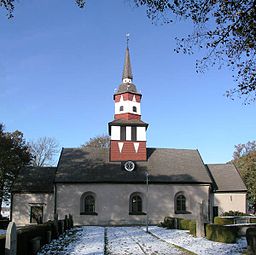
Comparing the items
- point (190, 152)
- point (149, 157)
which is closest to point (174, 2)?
point (149, 157)

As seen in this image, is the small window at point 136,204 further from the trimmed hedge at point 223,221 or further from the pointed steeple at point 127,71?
the pointed steeple at point 127,71

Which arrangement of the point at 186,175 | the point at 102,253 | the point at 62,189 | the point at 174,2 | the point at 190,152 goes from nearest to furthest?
the point at 174,2 < the point at 102,253 < the point at 62,189 < the point at 186,175 < the point at 190,152

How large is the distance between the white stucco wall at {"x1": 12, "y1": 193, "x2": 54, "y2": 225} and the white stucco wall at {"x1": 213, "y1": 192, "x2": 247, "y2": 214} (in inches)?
698

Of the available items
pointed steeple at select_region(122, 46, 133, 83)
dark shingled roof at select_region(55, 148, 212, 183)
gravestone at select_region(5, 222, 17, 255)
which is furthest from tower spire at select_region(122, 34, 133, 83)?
gravestone at select_region(5, 222, 17, 255)

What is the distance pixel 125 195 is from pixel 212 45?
92.5ft

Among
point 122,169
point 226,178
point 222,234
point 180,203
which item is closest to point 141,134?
point 122,169

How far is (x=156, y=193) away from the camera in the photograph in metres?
35.9

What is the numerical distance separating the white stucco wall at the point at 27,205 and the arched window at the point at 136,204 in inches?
317

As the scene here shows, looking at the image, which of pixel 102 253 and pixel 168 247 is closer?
pixel 102 253

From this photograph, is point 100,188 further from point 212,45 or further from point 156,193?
point 212,45

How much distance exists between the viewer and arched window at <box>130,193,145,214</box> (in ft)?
117

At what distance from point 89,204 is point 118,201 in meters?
2.98

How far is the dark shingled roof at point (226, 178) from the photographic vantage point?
1539 inches

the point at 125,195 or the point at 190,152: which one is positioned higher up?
the point at 190,152
